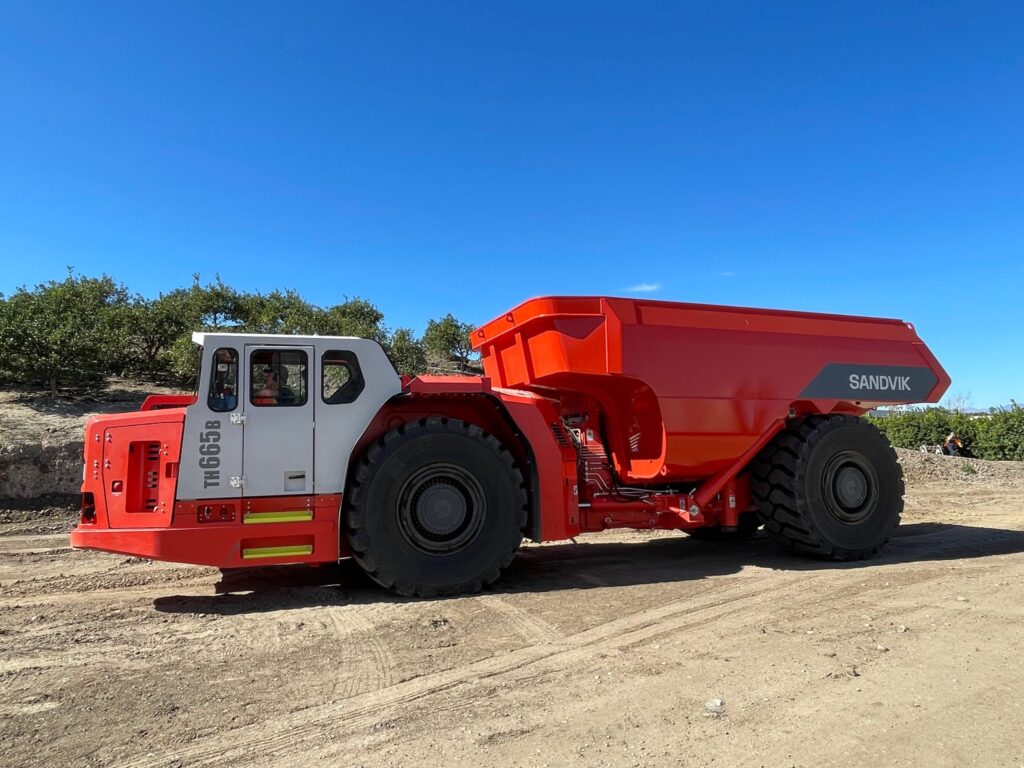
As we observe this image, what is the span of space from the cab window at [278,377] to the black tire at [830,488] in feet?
16.9

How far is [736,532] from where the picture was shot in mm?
8953

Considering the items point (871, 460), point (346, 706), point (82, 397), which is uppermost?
point (82, 397)

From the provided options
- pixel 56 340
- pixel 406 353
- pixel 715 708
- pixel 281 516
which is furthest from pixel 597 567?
pixel 406 353

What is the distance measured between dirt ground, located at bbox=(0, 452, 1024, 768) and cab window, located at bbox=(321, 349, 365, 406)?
1.81 m

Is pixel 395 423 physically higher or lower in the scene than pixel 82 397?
lower

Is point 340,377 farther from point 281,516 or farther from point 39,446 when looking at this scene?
point 39,446

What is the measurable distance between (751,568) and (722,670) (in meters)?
3.27

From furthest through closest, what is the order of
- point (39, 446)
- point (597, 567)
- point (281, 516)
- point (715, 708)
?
point (39, 446) < point (597, 567) < point (281, 516) < point (715, 708)

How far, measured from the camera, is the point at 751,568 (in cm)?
701

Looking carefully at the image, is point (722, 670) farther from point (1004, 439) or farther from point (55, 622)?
point (1004, 439)

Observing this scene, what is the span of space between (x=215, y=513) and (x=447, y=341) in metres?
22.0

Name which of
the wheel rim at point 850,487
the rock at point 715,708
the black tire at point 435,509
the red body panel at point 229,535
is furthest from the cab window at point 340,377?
the wheel rim at point 850,487

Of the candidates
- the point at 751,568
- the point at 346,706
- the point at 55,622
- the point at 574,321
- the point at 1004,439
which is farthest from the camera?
the point at 1004,439

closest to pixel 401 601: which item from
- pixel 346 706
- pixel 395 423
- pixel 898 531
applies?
pixel 395 423
